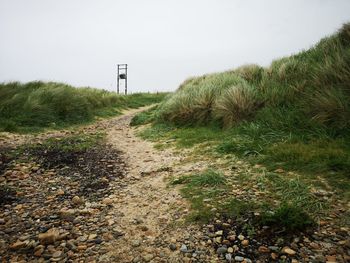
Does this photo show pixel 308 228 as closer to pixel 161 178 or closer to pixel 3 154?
pixel 161 178

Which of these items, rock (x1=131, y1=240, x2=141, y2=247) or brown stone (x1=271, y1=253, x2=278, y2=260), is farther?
rock (x1=131, y1=240, x2=141, y2=247)

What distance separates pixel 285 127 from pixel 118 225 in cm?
341

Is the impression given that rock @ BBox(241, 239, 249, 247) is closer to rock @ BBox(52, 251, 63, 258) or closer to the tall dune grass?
rock @ BBox(52, 251, 63, 258)

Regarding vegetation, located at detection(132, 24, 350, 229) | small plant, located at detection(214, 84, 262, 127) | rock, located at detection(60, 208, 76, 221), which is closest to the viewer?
rock, located at detection(60, 208, 76, 221)

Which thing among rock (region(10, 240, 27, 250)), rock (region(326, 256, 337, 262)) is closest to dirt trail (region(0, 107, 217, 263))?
rock (region(10, 240, 27, 250))

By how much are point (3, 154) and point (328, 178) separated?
17.1ft

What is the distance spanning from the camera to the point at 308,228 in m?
2.12

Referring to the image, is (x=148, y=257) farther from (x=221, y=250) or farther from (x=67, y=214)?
(x=67, y=214)

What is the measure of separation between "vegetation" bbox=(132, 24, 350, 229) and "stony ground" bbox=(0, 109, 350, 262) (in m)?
0.23

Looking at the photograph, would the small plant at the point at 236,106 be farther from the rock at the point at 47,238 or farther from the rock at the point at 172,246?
the rock at the point at 47,238

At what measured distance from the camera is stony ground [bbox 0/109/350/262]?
1988 millimetres

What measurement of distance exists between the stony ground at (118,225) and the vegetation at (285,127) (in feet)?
0.77

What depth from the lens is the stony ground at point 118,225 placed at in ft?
6.52

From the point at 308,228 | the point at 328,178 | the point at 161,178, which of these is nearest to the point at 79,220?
the point at 161,178
